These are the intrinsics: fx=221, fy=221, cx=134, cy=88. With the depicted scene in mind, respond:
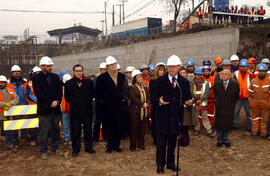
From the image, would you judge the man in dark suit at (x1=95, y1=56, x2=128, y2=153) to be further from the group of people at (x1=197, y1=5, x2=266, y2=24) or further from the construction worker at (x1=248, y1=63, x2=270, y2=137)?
the group of people at (x1=197, y1=5, x2=266, y2=24)

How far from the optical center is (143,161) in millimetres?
4578

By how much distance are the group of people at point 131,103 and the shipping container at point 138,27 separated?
22132mm

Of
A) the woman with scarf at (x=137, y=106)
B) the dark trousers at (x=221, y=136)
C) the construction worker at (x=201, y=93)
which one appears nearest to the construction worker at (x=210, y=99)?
the construction worker at (x=201, y=93)

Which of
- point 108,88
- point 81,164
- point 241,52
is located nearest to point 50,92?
point 108,88

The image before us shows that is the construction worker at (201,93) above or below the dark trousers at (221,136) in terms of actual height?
above

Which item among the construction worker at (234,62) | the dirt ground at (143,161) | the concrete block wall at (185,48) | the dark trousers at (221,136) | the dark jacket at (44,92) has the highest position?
the concrete block wall at (185,48)

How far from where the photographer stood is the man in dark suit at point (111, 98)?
494 cm

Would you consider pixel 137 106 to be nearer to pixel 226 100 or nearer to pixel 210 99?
pixel 226 100

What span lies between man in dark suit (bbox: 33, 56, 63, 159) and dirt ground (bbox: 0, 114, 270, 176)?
53cm

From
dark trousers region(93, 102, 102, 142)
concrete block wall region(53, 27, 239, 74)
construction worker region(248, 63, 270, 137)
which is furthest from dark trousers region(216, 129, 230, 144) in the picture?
concrete block wall region(53, 27, 239, 74)

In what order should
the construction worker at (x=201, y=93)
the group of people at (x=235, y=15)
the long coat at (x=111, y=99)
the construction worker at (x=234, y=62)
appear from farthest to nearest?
1. the group of people at (x=235, y=15)
2. the construction worker at (x=234, y=62)
3. the construction worker at (x=201, y=93)
4. the long coat at (x=111, y=99)

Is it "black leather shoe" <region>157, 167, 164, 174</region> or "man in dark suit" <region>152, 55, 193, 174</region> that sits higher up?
"man in dark suit" <region>152, 55, 193, 174</region>

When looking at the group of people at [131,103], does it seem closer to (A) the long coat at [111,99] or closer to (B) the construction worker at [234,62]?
(A) the long coat at [111,99]

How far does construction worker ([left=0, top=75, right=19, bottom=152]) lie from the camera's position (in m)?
5.24
